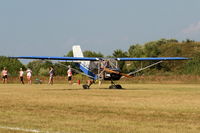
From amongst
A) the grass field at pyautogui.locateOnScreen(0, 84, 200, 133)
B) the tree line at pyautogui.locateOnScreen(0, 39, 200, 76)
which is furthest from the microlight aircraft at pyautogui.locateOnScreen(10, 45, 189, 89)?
the tree line at pyautogui.locateOnScreen(0, 39, 200, 76)

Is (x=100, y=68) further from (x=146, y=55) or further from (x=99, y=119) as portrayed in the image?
(x=146, y=55)

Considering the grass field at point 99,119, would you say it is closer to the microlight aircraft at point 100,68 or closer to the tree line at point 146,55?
the microlight aircraft at point 100,68

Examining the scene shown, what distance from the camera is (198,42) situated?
9969 centimetres

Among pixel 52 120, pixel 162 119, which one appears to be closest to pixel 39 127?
pixel 52 120

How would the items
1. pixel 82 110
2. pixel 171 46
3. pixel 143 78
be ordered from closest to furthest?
pixel 82 110
pixel 143 78
pixel 171 46

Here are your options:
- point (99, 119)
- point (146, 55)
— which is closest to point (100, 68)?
point (99, 119)

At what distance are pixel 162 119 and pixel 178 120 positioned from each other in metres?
0.40

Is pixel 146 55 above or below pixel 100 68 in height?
above

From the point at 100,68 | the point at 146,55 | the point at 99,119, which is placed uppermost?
the point at 146,55

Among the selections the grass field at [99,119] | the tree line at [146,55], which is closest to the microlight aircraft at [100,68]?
the grass field at [99,119]

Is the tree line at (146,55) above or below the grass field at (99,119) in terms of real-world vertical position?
above

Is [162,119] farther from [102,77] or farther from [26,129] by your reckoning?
[102,77]

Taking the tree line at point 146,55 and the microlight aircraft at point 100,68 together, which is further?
the tree line at point 146,55

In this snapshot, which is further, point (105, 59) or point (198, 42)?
point (198, 42)
